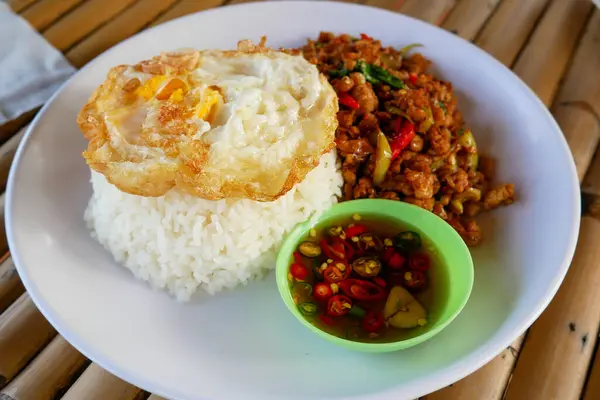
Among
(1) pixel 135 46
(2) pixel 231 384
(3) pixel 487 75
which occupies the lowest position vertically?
(2) pixel 231 384

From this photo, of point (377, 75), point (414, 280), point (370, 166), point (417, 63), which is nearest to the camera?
point (414, 280)

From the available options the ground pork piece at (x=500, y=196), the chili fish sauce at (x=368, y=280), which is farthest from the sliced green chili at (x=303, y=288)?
the ground pork piece at (x=500, y=196)

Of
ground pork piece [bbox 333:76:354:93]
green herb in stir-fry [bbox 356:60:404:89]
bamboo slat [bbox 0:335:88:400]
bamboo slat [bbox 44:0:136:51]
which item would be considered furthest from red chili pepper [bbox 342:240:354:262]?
bamboo slat [bbox 44:0:136:51]

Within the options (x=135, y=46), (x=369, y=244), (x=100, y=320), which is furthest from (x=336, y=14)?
(x=100, y=320)

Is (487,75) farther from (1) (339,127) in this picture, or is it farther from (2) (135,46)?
(2) (135,46)

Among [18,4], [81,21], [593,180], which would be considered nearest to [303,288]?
[593,180]

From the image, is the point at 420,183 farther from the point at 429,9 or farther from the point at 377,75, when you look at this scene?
the point at 429,9
